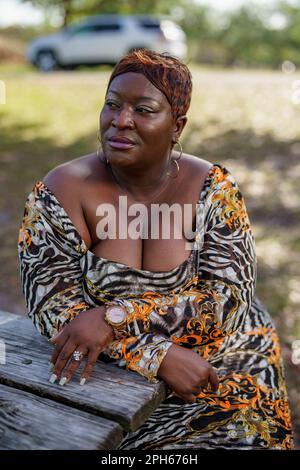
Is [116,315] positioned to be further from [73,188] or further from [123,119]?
[123,119]

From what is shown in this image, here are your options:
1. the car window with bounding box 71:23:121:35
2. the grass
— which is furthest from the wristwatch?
the car window with bounding box 71:23:121:35

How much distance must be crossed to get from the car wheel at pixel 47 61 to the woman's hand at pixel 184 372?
63.7 ft

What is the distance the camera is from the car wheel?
2005 centimetres

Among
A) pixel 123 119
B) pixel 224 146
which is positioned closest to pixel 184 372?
pixel 123 119

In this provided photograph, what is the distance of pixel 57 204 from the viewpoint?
234 cm

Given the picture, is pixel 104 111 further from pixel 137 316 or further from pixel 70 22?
pixel 70 22

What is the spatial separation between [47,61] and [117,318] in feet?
63.8

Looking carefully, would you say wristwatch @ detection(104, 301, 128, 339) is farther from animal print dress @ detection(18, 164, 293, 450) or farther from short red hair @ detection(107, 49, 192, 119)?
short red hair @ detection(107, 49, 192, 119)

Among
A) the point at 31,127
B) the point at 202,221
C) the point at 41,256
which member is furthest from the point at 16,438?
the point at 31,127

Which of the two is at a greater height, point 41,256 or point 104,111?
point 104,111

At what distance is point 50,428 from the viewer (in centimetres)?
175

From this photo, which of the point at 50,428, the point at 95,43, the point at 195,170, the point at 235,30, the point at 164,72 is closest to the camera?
the point at 50,428

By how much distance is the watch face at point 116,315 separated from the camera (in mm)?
2139

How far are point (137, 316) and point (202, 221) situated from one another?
0.51m
